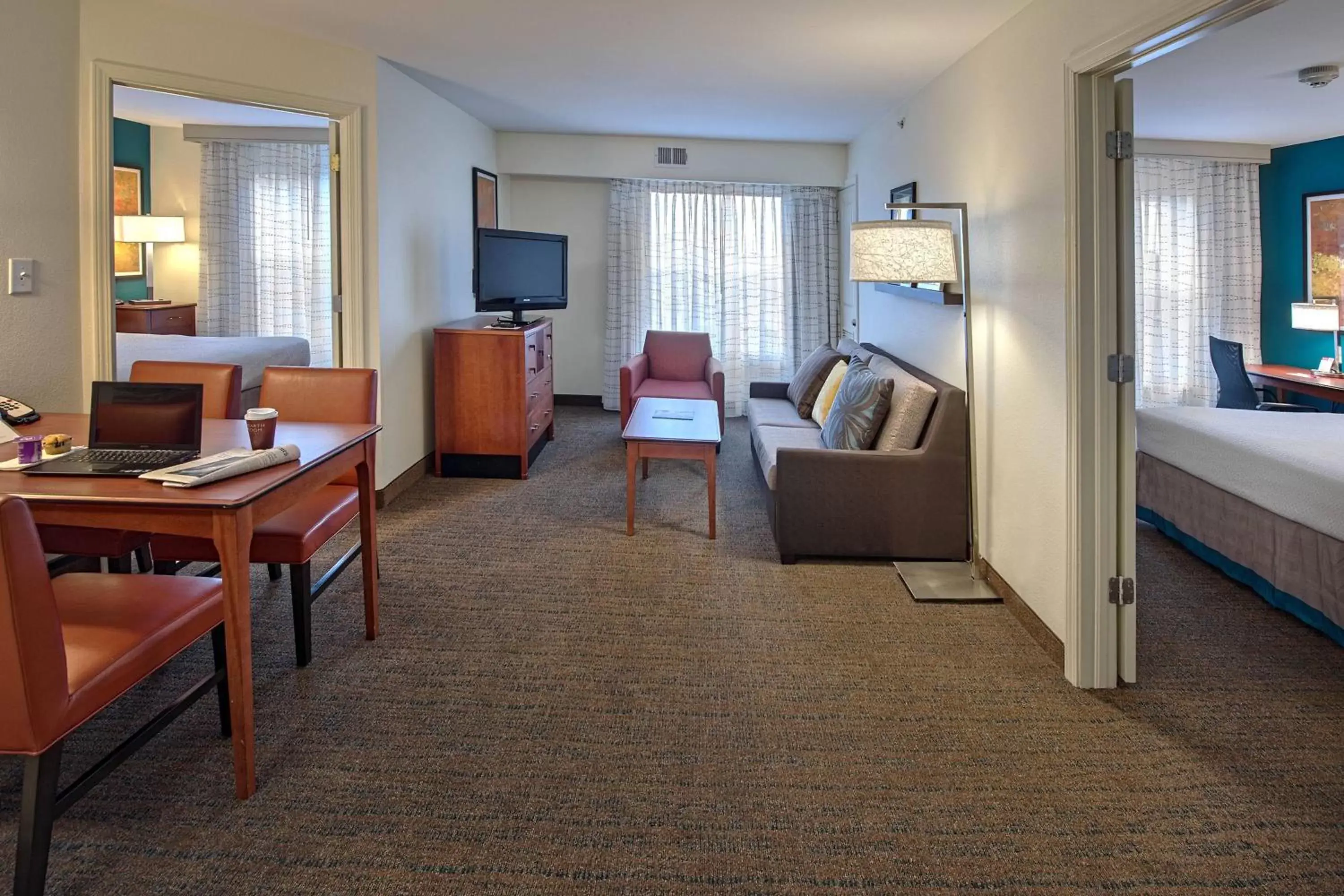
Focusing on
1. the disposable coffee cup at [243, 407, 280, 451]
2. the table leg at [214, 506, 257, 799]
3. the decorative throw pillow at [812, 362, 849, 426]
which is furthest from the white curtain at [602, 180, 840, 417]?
the table leg at [214, 506, 257, 799]

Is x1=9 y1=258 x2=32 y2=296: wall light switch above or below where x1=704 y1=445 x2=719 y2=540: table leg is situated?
above

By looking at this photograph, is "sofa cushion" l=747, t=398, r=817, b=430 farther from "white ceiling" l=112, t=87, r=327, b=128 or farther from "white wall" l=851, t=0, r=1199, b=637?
"white ceiling" l=112, t=87, r=327, b=128

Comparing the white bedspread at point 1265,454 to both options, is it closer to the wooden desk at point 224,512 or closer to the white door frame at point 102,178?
the wooden desk at point 224,512

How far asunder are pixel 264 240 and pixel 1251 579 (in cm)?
739

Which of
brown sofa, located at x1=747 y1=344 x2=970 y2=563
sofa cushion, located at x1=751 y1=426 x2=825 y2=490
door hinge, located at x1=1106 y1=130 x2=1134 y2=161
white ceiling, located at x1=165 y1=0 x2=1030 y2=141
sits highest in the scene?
white ceiling, located at x1=165 y1=0 x2=1030 y2=141

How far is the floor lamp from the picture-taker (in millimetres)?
3592

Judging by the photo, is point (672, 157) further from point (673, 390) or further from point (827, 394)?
point (827, 394)

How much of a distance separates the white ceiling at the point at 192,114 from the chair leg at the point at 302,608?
4452 millimetres

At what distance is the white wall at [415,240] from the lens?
4805mm

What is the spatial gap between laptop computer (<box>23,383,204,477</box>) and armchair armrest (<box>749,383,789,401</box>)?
455 cm

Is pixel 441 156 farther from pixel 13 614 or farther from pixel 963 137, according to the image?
pixel 13 614

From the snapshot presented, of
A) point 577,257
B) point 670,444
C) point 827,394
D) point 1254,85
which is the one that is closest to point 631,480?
point 670,444

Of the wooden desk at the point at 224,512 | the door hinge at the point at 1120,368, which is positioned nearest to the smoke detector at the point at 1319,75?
the door hinge at the point at 1120,368

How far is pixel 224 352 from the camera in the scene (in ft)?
19.0
